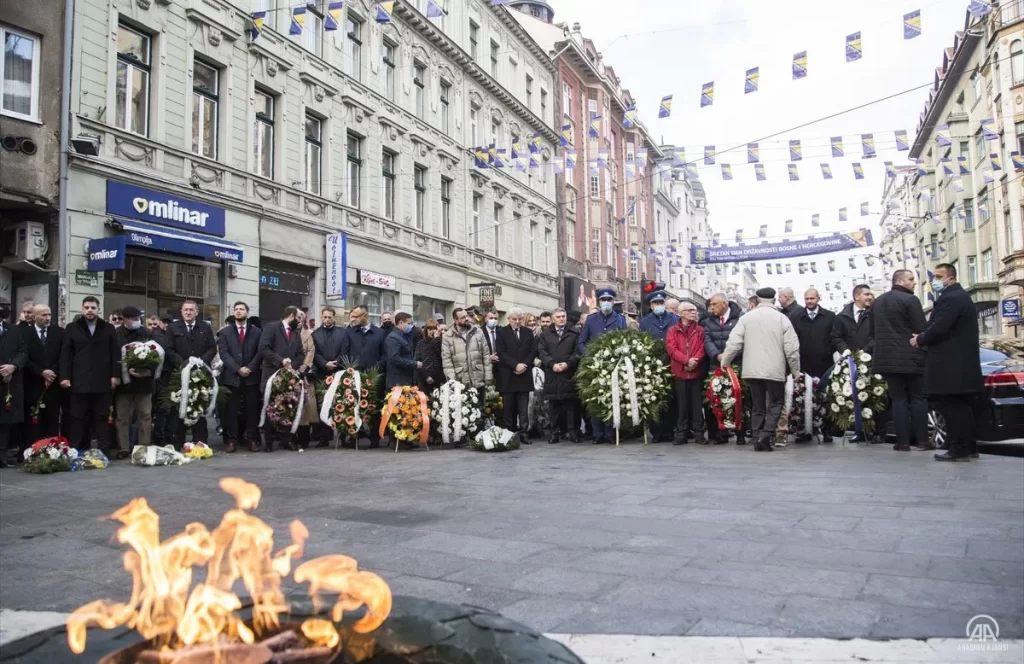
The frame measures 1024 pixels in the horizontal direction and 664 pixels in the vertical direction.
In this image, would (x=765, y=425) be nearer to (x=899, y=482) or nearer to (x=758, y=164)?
(x=899, y=482)

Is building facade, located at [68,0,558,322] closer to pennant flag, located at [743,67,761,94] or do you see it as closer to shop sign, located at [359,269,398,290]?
shop sign, located at [359,269,398,290]

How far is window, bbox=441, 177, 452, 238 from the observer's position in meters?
29.7

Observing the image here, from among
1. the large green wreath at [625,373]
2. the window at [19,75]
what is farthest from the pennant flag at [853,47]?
the window at [19,75]

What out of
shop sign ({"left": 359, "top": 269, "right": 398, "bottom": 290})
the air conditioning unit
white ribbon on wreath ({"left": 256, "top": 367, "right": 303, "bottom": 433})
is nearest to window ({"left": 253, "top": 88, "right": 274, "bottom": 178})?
shop sign ({"left": 359, "top": 269, "right": 398, "bottom": 290})

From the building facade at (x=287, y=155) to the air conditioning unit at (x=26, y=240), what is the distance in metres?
0.56

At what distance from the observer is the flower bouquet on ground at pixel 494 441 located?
35.5 ft

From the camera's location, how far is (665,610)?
3.49m

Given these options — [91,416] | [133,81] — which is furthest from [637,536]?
[133,81]

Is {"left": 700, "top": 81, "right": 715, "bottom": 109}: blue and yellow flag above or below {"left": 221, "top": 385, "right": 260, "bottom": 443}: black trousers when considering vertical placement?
above

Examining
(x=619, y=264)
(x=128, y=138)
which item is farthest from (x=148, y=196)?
(x=619, y=264)

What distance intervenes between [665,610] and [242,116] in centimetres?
1855

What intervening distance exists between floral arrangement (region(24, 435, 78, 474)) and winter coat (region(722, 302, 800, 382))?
8.18 m

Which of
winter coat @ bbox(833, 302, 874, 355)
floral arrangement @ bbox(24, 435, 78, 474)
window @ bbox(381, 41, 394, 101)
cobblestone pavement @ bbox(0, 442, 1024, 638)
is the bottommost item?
cobblestone pavement @ bbox(0, 442, 1024, 638)

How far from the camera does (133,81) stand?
16.5 meters
